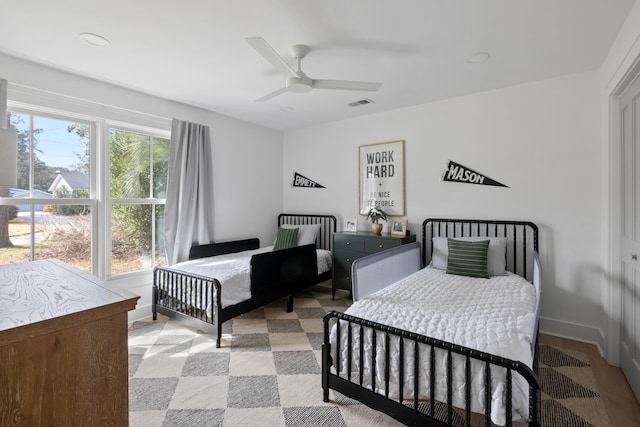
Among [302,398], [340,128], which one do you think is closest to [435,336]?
[302,398]

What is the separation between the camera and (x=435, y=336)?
5.26ft

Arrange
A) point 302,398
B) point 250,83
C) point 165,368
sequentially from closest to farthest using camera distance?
point 302,398, point 165,368, point 250,83

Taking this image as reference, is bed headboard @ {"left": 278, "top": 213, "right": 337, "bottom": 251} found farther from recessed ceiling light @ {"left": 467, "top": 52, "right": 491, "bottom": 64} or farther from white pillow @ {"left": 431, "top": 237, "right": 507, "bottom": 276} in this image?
recessed ceiling light @ {"left": 467, "top": 52, "right": 491, "bottom": 64}

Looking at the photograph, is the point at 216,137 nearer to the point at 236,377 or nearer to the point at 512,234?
the point at 236,377

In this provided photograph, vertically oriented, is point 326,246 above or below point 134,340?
above

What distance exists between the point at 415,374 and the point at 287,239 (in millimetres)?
2779

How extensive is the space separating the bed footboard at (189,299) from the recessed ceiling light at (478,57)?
2706mm

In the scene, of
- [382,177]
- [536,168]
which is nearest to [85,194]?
[382,177]

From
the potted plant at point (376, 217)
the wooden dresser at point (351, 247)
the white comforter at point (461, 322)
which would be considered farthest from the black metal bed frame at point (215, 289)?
the white comforter at point (461, 322)

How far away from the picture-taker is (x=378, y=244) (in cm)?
354

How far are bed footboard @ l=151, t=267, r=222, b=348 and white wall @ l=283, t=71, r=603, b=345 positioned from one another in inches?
93.3

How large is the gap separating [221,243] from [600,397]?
12.1 ft

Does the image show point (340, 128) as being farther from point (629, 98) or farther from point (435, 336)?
point (435, 336)

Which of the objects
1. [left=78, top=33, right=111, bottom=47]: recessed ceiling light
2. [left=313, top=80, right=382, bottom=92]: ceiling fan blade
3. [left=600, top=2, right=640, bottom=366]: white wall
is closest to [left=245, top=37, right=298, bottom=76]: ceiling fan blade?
[left=313, top=80, right=382, bottom=92]: ceiling fan blade
